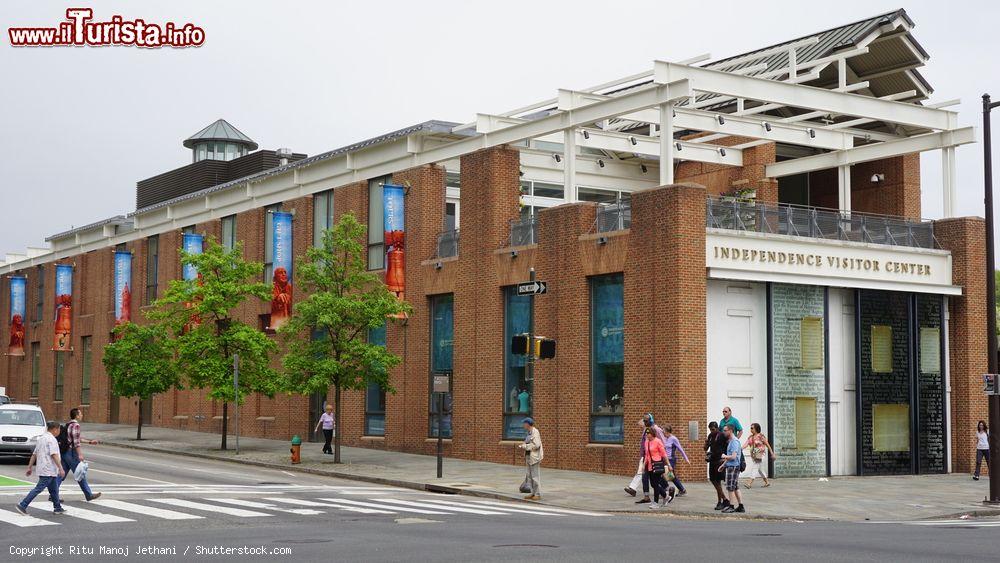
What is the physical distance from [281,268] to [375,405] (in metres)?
7.16

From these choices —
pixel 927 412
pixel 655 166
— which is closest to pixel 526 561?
pixel 927 412

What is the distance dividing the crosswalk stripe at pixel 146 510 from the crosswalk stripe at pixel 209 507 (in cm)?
61

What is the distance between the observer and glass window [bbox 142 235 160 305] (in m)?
57.5

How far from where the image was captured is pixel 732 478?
23750 mm

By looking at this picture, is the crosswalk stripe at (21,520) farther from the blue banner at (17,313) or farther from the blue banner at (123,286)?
the blue banner at (17,313)

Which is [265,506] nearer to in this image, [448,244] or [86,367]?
[448,244]

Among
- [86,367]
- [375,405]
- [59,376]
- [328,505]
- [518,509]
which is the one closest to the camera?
[328,505]

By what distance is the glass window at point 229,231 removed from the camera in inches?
2028

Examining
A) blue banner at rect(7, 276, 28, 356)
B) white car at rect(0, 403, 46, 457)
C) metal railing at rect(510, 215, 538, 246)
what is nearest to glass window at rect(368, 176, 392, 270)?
metal railing at rect(510, 215, 538, 246)

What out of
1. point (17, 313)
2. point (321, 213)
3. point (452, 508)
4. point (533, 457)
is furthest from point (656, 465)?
point (17, 313)

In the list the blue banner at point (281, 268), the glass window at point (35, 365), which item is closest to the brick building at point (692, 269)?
the blue banner at point (281, 268)

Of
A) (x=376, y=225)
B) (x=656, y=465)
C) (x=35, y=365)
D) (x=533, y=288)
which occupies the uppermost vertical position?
(x=376, y=225)

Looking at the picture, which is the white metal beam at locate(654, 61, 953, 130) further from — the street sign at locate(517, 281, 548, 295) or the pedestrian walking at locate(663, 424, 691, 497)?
the pedestrian walking at locate(663, 424, 691, 497)

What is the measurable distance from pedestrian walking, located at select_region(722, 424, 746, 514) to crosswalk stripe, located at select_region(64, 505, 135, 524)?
428 inches
